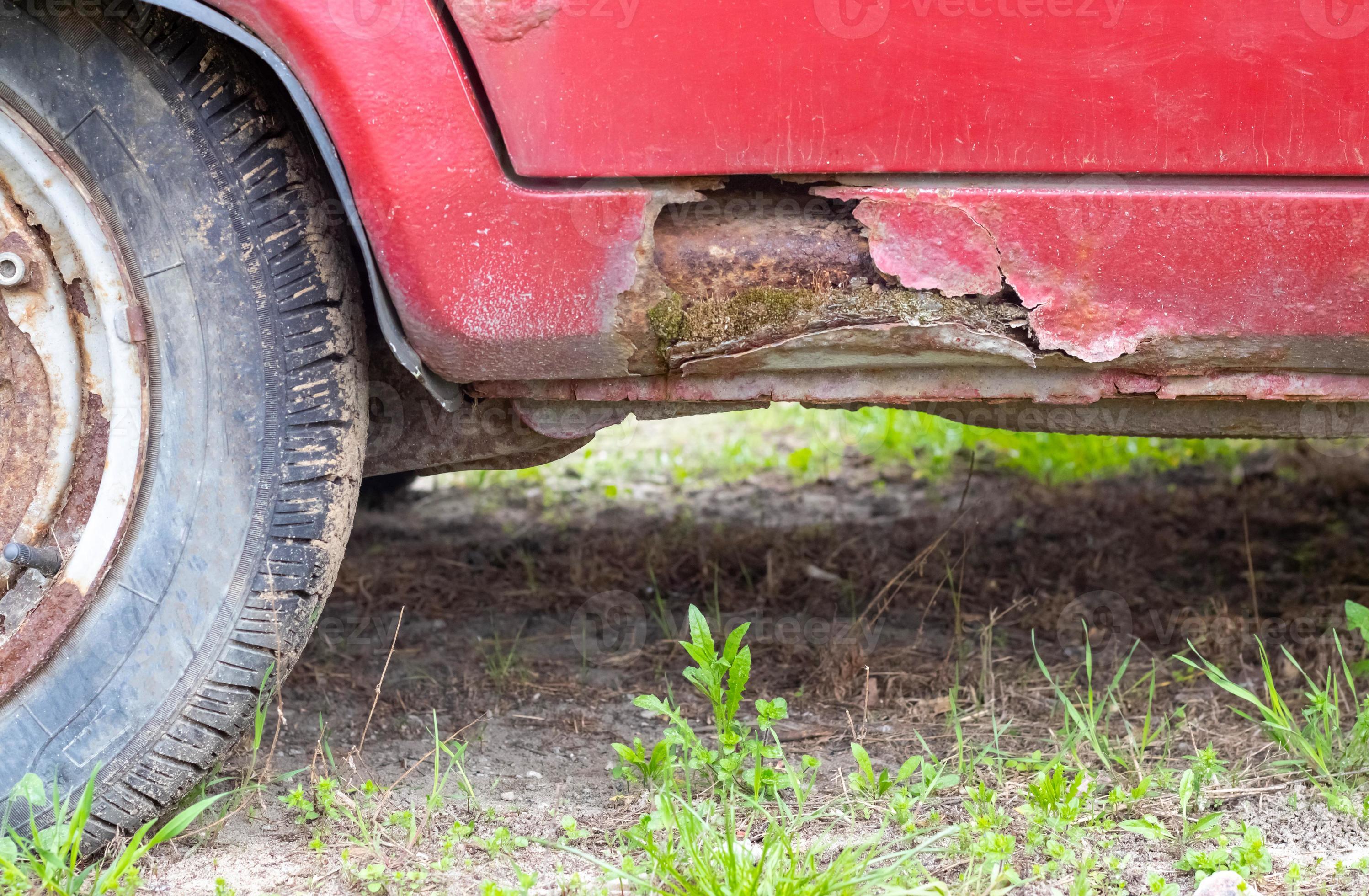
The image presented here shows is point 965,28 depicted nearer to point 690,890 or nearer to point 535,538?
point 690,890

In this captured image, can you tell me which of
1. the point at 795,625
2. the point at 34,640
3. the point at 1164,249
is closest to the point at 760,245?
the point at 1164,249

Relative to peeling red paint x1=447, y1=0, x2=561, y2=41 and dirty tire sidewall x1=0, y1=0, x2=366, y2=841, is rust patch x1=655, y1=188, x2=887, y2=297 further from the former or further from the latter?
dirty tire sidewall x1=0, y1=0, x2=366, y2=841

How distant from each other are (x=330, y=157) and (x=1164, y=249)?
3.55 feet

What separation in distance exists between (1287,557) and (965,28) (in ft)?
7.34

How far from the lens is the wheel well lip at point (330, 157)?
1.34 meters

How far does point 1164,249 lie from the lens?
1.42 meters

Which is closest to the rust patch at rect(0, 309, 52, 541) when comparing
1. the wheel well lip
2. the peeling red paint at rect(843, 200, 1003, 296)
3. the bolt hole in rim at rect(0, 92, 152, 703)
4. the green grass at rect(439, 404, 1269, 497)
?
the bolt hole in rim at rect(0, 92, 152, 703)

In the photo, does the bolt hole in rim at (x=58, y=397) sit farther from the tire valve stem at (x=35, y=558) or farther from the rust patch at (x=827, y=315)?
the rust patch at (x=827, y=315)

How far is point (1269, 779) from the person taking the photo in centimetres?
174

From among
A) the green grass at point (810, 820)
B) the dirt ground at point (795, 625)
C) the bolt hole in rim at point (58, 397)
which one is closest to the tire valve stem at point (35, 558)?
the bolt hole in rim at point (58, 397)

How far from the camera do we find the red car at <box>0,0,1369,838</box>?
136cm

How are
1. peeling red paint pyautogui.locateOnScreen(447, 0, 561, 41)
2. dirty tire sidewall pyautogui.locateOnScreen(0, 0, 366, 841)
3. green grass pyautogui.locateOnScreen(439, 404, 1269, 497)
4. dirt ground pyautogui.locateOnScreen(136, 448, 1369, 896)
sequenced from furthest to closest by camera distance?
green grass pyautogui.locateOnScreen(439, 404, 1269, 497) → dirt ground pyautogui.locateOnScreen(136, 448, 1369, 896) → dirty tire sidewall pyautogui.locateOnScreen(0, 0, 366, 841) → peeling red paint pyautogui.locateOnScreen(447, 0, 561, 41)

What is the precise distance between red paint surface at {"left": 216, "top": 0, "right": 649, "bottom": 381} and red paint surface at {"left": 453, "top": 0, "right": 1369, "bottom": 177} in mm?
51

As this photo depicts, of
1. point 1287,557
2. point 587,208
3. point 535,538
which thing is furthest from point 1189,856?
point 535,538
